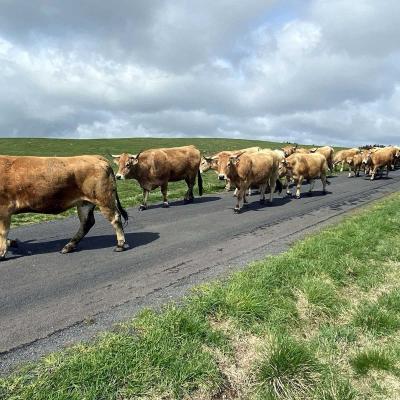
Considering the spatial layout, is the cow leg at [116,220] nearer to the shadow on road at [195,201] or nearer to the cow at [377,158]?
the shadow on road at [195,201]

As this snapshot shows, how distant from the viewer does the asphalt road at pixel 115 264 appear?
225 inches

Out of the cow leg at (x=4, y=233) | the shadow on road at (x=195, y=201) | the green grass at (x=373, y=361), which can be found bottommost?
the green grass at (x=373, y=361)

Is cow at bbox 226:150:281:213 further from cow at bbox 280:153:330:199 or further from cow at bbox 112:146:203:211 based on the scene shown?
cow at bbox 112:146:203:211

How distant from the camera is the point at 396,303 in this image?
21.0 ft

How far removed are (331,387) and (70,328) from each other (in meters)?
3.35

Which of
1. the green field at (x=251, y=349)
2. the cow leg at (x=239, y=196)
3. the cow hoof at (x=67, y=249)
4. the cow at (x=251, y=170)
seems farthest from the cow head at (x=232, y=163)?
the green field at (x=251, y=349)

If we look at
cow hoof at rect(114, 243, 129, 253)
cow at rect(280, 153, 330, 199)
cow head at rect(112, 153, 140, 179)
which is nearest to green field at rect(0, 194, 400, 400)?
cow hoof at rect(114, 243, 129, 253)

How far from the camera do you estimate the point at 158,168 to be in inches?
694

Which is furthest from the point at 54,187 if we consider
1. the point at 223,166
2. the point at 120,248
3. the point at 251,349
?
the point at 223,166

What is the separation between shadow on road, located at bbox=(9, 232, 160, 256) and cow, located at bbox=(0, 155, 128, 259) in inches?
13.1

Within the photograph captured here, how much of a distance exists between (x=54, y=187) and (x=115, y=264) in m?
2.35

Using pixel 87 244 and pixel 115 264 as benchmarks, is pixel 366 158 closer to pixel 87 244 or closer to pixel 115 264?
pixel 87 244

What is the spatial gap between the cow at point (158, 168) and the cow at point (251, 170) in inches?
98.7

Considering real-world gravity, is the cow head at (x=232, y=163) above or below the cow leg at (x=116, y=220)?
above
